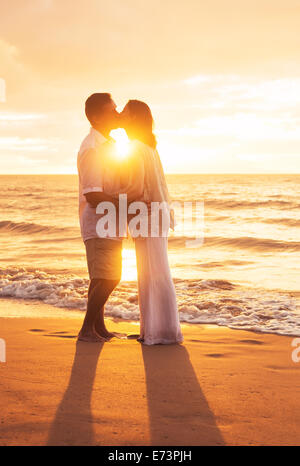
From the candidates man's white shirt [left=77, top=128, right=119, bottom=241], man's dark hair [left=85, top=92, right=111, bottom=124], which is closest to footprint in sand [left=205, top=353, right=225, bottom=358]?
man's white shirt [left=77, top=128, right=119, bottom=241]

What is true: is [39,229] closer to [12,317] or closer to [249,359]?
[12,317]

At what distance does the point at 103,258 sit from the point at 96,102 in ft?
4.18

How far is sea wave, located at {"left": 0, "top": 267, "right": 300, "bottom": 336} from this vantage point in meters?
5.48

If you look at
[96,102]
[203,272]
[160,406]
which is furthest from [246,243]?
[160,406]

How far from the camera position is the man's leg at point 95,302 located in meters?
4.13

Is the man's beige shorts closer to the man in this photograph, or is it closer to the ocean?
the man

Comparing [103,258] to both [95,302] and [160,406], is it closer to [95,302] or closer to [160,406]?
[95,302]

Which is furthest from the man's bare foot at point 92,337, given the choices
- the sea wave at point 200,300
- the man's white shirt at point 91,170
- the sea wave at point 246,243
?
the sea wave at point 246,243

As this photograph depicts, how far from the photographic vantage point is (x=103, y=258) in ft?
13.4

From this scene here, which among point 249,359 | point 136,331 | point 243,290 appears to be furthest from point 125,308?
point 249,359

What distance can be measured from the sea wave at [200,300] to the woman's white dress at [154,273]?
4.24 feet

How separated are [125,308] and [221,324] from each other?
133 centimetres

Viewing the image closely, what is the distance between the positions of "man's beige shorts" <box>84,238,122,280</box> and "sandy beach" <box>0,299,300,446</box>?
58 cm

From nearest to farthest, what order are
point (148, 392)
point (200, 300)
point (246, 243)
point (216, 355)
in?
point (148, 392) → point (216, 355) → point (200, 300) → point (246, 243)
